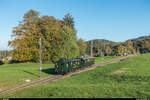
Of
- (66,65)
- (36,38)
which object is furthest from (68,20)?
(66,65)

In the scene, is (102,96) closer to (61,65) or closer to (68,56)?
(61,65)

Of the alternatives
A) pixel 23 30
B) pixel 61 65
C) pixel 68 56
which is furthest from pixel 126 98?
pixel 23 30

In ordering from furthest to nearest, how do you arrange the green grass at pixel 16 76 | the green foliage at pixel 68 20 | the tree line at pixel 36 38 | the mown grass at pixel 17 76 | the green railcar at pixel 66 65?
the green foliage at pixel 68 20 < the tree line at pixel 36 38 < the green railcar at pixel 66 65 < the mown grass at pixel 17 76 < the green grass at pixel 16 76

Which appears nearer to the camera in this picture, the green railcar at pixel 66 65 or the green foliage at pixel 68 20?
the green railcar at pixel 66 65

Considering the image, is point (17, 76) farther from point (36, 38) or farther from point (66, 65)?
point (36, 38)

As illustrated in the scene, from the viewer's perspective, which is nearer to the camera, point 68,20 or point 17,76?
point 17,76

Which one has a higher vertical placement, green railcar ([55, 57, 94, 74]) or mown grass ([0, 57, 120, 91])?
green railcar ([55, 57, 94, 74])

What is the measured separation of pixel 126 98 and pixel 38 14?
169 feet

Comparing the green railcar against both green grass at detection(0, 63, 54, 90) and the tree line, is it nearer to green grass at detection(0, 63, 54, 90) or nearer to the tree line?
green grass at detection(0, 63, 54, 90)

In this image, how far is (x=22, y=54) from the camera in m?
50.4

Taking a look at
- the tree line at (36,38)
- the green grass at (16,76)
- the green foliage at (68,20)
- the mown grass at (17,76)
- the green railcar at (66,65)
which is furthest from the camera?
the green foliage at (68,20)

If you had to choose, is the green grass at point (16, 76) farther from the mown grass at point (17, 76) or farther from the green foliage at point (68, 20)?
the green foliage at point (68, 20)

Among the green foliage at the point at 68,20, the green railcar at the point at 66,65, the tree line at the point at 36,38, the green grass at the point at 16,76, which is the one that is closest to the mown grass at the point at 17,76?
the green grass at the point at 16,76

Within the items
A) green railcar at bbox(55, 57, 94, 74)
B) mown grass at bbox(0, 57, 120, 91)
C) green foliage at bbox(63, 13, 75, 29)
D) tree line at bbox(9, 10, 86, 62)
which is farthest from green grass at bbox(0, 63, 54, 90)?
green foliage at bbox(63, 13, 75, 29)
